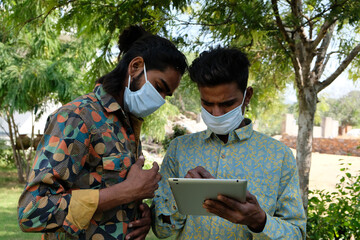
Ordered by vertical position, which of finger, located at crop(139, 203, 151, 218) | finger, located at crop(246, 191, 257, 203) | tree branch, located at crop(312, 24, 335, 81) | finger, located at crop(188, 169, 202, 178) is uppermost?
tree branch, located at crop(312, 24, 335, 81)

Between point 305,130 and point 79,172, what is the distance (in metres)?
3.69

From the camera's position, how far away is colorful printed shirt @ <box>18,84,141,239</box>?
158 cm

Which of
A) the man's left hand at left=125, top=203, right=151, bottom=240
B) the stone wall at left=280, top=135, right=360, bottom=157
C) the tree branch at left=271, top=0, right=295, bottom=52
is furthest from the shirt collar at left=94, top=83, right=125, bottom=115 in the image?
the stone wall at left=280, top=135, right=360, bottom=157

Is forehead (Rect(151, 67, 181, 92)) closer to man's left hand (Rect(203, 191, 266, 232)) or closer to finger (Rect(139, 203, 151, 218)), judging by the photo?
finger (Rect(139, 203, 151, 218))

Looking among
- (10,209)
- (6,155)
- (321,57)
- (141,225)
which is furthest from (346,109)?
(141,225)

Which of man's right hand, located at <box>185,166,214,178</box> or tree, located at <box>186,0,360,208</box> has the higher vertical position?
tree, located at <box>186,0,360,208</box>

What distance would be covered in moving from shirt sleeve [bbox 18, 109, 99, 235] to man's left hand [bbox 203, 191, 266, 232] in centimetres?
45

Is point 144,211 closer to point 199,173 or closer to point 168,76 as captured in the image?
point 199,173

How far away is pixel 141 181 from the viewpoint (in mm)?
1731

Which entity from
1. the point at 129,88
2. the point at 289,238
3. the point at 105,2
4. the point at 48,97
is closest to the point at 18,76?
the point at 48,97

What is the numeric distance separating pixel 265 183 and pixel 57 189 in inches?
33.5

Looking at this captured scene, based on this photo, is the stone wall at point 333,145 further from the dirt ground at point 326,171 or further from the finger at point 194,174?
the finger at point 194,174

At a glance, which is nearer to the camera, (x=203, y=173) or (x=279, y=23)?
(x=203, y=173)

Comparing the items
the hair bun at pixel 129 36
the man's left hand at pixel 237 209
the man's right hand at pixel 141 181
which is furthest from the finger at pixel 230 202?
the hair bun at pixel 129 36
